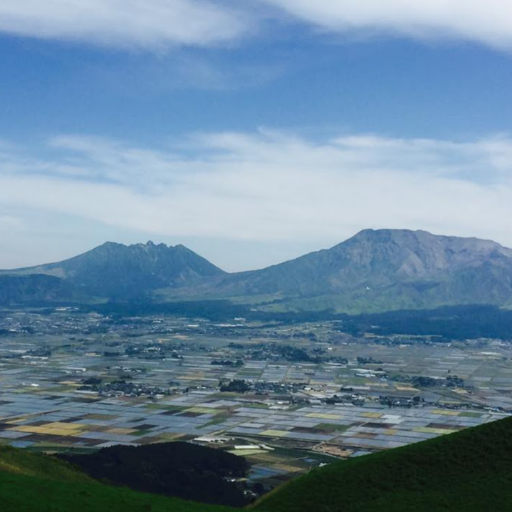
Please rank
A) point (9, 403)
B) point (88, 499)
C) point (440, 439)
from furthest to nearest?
point (9, 403) → point (440, 439) → point (88, 499)

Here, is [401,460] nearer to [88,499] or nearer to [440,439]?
[440,439]

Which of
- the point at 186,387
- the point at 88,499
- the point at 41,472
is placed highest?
the point at 88,499

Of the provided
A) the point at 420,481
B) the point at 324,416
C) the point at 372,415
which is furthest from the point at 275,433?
the point at 420,481

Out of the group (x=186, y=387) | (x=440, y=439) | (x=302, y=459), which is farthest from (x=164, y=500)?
(x=186, y=387)

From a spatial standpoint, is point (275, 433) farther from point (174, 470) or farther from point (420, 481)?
point (420, 481)

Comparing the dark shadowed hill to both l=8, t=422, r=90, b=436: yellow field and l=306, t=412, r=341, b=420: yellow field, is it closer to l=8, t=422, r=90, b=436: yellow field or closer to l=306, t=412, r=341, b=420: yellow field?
l=8, t=422, r=90, b=436: yellow field

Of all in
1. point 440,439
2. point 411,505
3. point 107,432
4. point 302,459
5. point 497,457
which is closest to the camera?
point 411,505

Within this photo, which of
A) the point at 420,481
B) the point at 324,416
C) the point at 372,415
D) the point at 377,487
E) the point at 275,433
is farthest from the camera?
the point at 372,415

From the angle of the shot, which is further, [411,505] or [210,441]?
[210,441]
